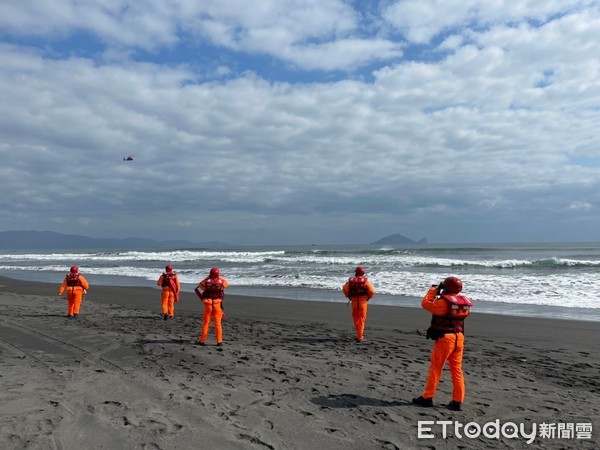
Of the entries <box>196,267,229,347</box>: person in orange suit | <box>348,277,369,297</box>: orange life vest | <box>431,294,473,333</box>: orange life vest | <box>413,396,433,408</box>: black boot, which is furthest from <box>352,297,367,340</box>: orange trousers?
<box>431,294,473,333</box>: orange life vest

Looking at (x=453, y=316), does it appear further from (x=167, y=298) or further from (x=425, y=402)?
(x=167, y=298)

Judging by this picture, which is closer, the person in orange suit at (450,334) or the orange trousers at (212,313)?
the person in orange suit at (450,334)

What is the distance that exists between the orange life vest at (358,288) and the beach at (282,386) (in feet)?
3.43

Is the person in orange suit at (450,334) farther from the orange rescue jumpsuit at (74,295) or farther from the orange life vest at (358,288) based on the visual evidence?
the orange rescue jumpsuit at (74,295)

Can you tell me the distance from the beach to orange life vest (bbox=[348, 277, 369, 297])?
3.43 ft

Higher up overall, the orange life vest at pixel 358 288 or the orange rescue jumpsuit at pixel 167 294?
the orange life vest at pixel 358 288

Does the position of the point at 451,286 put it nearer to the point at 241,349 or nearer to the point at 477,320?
the point at 241,349

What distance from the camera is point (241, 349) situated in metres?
8.29

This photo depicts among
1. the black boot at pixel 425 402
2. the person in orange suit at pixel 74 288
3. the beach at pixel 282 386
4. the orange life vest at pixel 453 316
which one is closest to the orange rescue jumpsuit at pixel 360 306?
the beach at pixel 282 386

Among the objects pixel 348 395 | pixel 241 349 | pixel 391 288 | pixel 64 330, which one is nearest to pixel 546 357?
pixel 348 395

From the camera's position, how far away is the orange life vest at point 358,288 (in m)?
9.08

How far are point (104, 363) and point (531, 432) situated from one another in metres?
6.28

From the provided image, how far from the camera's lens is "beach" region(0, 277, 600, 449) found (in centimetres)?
439

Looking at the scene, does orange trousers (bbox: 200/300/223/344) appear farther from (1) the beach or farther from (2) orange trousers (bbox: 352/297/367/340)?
(2) orange trousers (bbox: 352/297/367/340)
